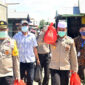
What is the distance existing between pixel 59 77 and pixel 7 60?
126 centimetres

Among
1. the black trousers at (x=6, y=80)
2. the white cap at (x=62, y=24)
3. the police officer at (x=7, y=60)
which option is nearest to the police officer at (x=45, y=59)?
the white cap at (x=62, y=24)

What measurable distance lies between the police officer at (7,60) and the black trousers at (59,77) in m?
0.86

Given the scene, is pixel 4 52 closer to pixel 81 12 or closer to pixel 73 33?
pixel 81 12

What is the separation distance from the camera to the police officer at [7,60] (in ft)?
13.6

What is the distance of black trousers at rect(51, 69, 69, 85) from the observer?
4777mm

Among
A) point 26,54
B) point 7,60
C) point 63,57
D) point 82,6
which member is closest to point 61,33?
point 63,57

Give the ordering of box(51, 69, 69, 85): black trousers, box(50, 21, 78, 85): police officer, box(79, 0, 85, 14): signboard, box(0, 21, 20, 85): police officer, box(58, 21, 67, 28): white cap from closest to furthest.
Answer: box(0, 21, 20, 85): police officer, box(51, 69, 69, 85): black trousers, box(50, 21, 78, 85): police officer, box(58, 21, 67, 28): white cap, box(79, 0, 85, 14): signboard

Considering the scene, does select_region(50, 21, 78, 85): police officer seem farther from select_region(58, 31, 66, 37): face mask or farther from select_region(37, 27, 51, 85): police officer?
select_region(37, 27, 51, 85): police officer

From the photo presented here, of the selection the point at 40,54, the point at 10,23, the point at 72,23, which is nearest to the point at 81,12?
the point at 72,23

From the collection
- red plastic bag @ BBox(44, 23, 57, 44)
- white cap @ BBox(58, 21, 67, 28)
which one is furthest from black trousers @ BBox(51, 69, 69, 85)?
white cap @ BBox(58, 21, 67, 28)

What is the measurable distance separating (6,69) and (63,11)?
10619mm

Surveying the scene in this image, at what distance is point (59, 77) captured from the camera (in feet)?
16.0

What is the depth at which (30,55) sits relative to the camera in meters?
5.86

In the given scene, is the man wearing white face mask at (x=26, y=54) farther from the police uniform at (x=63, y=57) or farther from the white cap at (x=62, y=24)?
the white cap at (x=62, y=24)
